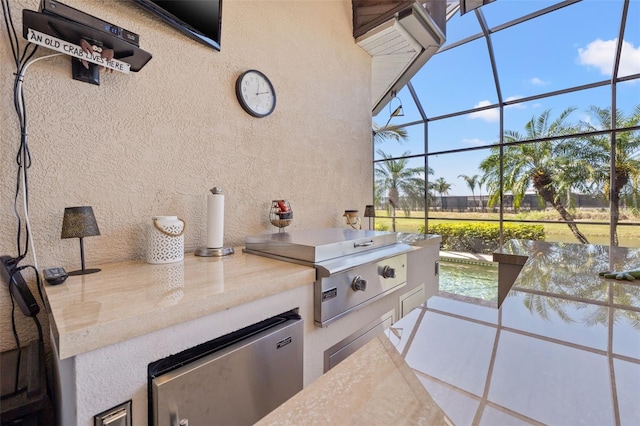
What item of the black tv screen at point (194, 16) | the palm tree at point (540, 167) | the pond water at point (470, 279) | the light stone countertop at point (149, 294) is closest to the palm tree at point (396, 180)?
the palm tree at point (540, 167)

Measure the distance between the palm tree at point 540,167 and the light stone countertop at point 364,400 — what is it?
18.7 feet

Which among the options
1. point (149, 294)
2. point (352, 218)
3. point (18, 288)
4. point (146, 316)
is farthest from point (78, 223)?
point (352, 218)

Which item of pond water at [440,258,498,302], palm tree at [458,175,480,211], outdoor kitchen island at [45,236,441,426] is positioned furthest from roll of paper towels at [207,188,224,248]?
palm tree at [458,175,480,211]

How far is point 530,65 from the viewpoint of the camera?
4.81 meters

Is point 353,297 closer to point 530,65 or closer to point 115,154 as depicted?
point 115,154

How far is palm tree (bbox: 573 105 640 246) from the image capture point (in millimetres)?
4070

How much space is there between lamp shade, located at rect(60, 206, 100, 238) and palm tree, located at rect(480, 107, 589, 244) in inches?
227

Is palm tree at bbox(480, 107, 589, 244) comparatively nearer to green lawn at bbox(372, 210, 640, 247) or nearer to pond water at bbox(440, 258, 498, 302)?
green lawn at bbox(372, 210, 640, 247)

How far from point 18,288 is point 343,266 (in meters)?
1.06

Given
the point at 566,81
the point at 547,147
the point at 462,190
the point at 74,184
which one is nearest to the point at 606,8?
the point at 566,81

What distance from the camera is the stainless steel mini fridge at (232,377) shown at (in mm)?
669

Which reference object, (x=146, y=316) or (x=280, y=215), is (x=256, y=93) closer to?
(x=280, y=215)

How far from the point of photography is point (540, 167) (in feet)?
17.6

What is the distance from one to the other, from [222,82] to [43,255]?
109cm
